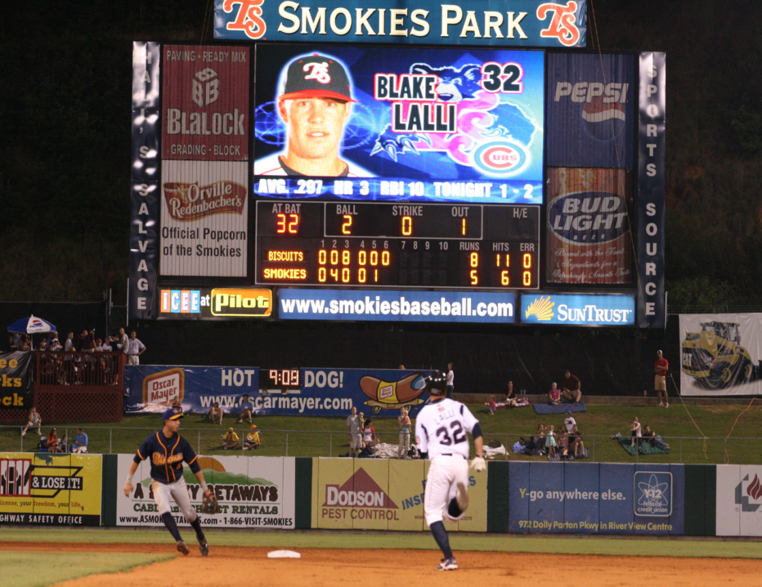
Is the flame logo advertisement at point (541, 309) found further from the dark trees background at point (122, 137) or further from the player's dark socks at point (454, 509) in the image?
the player's dark socks at point (454, 509)

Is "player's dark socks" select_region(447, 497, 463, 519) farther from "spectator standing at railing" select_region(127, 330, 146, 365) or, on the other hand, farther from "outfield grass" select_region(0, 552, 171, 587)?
"spectator standing at railing" select_region(127, 330, 146, 365)

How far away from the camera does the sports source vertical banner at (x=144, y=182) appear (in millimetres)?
22219

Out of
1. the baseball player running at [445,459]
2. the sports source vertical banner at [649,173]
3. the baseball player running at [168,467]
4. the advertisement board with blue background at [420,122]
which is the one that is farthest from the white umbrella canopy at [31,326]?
the baseball player running at [445,459]

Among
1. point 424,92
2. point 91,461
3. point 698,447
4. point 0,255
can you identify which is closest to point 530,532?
point 698,447

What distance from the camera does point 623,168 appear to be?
22.5m

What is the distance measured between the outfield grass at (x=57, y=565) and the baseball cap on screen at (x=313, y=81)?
14.3 metres

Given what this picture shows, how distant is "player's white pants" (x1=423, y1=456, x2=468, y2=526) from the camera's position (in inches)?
333

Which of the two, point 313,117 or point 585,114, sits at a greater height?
point 585,114

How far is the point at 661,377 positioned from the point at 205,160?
549 inches

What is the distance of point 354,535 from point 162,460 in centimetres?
770

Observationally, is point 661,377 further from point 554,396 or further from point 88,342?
point 88,342

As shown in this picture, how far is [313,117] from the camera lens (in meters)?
22.2

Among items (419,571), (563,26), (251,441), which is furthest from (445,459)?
(563,26)

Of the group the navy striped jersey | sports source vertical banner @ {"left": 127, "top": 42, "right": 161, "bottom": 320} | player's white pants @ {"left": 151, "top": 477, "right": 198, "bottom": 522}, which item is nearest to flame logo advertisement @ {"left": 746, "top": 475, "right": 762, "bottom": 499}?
player's white pants @ {"left": 151, "top": 477, "right": 198, "bottom": 522}
